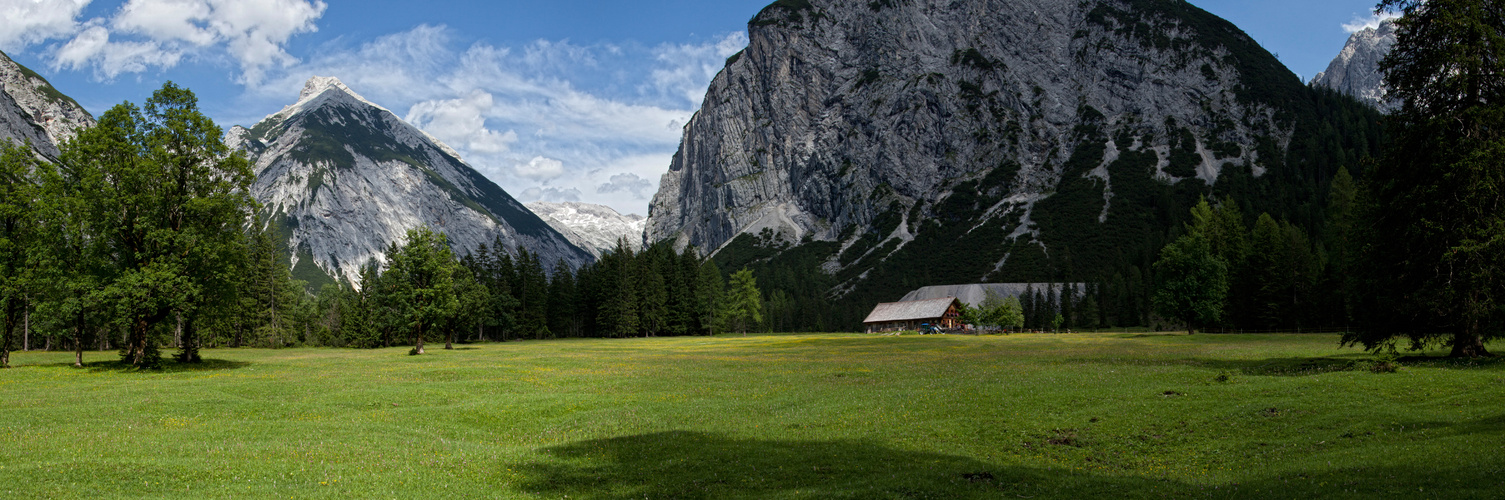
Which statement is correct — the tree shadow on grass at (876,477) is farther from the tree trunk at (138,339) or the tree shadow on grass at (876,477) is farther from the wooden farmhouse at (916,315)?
the wooden farmhouse at (916,315)

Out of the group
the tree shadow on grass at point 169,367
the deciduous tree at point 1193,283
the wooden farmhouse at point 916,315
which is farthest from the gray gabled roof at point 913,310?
the tree shadow on grass at point 169,367

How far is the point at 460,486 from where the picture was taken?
1616cm

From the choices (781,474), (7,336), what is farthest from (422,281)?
(781,474)

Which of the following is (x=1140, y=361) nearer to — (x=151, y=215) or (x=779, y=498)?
(x=779, y=498)

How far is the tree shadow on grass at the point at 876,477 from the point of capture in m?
14.1

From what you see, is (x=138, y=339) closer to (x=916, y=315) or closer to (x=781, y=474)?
(x=781, y=474)

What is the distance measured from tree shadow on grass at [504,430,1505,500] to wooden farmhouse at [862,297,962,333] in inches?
5265

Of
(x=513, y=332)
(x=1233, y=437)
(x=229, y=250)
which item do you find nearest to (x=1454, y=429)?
(x=1233, y=437)

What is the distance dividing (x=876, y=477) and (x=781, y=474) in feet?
7.45

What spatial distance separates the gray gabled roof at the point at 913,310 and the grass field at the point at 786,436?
11475 centimetres

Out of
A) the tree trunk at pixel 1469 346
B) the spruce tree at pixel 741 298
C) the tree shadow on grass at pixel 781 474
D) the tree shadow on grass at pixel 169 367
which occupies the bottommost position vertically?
the tree shadow on grass at pixel 781 474

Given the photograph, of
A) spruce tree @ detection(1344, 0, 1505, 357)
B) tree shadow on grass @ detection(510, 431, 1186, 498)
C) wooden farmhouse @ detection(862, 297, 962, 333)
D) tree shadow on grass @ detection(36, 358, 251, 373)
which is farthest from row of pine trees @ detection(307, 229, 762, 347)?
spruce tree @ detection(1344, 0, 1505, 357)

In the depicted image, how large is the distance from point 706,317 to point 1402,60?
115348mm

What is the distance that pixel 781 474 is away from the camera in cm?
1745
